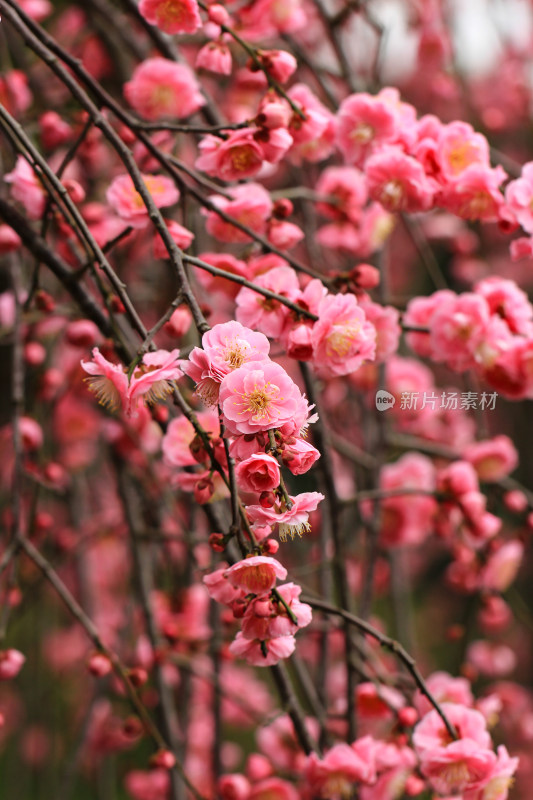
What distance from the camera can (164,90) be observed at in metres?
1.04

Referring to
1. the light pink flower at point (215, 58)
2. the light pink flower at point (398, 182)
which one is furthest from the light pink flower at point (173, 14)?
the light pink flower at point (398, 182)

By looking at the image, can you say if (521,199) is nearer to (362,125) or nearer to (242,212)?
(362,125)

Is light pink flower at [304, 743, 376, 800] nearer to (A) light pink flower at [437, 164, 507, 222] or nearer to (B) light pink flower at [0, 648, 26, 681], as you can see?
(B) light pink flower at [0, 648, 26, 681]

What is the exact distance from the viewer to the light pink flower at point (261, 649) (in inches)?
25.7

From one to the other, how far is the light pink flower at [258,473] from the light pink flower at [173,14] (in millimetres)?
543

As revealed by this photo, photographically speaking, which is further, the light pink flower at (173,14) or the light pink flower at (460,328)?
the light pink flower at (460,328)

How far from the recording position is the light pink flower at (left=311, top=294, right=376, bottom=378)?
742mm

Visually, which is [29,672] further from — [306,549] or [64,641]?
[306,549]

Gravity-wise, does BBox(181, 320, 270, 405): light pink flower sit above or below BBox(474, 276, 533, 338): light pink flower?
below

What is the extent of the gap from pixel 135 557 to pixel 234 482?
70cm

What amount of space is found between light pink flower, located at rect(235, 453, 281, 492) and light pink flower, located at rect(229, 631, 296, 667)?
5.8 inches

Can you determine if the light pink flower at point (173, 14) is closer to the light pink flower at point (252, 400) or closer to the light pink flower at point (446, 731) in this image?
the light pink flower at point (252, 400)

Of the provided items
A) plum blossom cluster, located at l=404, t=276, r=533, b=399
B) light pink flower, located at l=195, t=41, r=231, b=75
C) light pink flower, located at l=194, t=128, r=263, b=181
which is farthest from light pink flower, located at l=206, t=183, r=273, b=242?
plum blossom cluster, located at l=404, t=276, r=533, b=399

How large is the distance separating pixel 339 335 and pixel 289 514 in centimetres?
22
